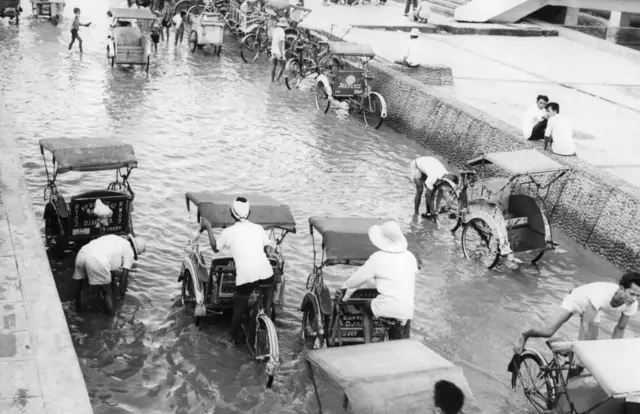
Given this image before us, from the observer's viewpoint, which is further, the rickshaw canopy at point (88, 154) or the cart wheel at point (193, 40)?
the cart wheel at point (193, 40)

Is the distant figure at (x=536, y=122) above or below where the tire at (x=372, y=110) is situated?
above

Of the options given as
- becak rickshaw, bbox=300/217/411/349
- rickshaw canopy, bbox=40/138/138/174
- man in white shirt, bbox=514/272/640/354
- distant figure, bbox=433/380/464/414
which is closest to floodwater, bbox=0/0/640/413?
becak rickshaw, bbox=300/217/411/349

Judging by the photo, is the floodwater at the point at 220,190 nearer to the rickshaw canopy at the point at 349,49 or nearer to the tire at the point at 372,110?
the tire at the point at 372,110

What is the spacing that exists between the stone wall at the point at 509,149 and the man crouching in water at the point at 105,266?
6.23 m

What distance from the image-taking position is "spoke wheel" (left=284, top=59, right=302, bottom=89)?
1739cm

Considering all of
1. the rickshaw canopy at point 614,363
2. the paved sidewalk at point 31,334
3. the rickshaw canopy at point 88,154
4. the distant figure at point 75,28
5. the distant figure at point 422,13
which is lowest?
the paved sidewalk at point 31,334

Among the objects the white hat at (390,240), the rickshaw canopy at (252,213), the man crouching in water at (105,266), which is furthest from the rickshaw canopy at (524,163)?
the man crouching in water at (105,266)

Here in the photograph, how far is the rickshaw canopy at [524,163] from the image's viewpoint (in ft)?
32.3

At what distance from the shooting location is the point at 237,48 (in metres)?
21.4

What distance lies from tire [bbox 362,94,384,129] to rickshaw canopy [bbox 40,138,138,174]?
23.5 ft

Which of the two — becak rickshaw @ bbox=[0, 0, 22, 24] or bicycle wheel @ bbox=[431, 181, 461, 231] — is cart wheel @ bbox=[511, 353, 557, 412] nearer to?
bicycle wheel @ bbox=[431, 181, 461, 231]

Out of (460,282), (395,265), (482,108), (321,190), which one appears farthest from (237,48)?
(395,265)

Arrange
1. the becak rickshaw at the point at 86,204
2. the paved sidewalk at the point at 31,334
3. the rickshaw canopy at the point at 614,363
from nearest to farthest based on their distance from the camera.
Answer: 1. the rickshaw canopy at the point at 614,363
2. the paved sidewalk at the point at 31,334
3. the becak rickshaw at the point at 86,204

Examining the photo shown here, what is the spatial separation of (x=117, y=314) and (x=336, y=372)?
11.3 feet
